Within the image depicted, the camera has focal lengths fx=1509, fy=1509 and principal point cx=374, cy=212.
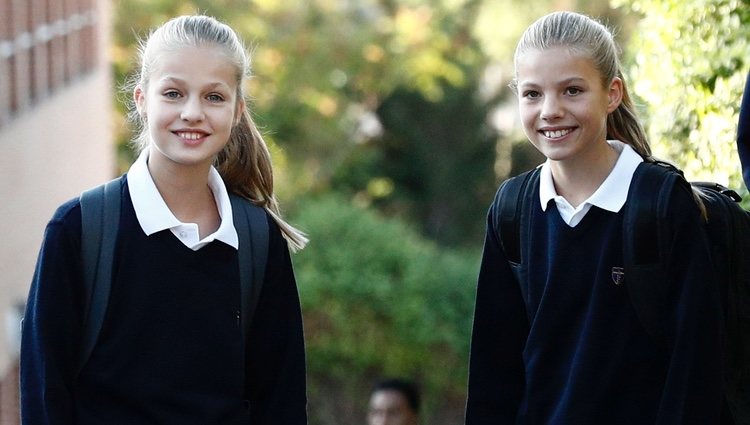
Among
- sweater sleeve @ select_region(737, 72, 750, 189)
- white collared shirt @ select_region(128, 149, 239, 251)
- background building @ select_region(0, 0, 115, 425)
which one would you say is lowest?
white collared shirt @ select_region(128, 149, 239, 251)

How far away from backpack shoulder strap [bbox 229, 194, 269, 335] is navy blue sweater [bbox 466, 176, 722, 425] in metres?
0.63

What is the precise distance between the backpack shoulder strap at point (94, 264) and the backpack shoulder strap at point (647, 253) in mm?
1362

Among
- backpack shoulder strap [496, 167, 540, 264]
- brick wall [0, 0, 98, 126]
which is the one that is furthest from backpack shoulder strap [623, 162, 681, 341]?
brick wall [0, 0, 98, 126]

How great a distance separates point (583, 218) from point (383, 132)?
2992cm

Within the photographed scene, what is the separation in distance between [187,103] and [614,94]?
1191 mm

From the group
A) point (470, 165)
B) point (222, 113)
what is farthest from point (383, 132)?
point (222, 113)

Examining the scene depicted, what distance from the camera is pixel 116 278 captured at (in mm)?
4004

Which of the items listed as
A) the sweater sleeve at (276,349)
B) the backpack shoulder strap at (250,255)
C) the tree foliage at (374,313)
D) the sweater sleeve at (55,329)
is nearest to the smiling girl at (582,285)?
the sweater sleeve at (276,349)

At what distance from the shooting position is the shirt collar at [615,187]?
13.2ft

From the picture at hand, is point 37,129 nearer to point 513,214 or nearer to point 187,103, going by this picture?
point 187,103

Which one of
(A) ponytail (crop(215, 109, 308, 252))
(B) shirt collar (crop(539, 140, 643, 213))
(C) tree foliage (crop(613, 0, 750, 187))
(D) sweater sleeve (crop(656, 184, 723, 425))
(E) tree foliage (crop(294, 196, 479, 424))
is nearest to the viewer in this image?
(D) sweater sleeve (crop(656, 184, 723, 425))

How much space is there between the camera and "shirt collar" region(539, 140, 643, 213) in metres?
4.03

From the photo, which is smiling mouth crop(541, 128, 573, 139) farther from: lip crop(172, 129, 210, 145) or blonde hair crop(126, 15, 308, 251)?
lip crop(172, 129, 210, 145)

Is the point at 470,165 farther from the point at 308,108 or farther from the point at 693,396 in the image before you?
the point at 693,396
